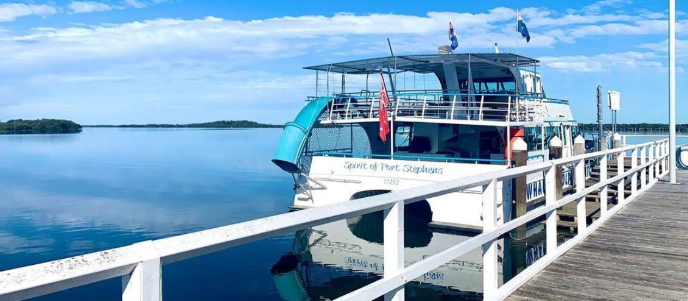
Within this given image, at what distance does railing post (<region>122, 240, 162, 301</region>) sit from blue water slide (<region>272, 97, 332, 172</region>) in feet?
55.0

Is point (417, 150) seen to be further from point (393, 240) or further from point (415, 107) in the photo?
point (393, 240)

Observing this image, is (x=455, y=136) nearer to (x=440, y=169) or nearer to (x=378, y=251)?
(x=440, y=169)

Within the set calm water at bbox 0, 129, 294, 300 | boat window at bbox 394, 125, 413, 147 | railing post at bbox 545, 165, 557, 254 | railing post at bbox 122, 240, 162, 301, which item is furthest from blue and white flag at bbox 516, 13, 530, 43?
railing post at bbox 122, 240, 162, 301

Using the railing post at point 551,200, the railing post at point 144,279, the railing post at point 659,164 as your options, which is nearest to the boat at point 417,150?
the railing post at point 659,164

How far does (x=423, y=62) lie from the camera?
19.6m

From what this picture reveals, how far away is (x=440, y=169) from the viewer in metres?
16.4

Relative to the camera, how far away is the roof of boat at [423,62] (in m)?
17.9

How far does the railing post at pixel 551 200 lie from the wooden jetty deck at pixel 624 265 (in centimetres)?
19

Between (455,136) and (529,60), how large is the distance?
3692 millimetres

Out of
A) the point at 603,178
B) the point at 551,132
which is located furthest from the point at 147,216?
the point at 603,178

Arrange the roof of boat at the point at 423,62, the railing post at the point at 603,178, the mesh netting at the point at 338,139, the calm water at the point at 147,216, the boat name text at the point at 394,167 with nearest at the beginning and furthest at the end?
the railing post at the point at 603,178 < the calm water at the point at 147,216 < the boat name text at the point at 394,167 < the roof of boat at the point at 423,62 < the mesh netting at the point at 338,139

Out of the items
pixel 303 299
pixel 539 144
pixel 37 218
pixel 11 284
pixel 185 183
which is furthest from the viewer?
pixel 185 183

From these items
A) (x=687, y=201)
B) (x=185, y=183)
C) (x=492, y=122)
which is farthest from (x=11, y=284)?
(x=185, y=183)

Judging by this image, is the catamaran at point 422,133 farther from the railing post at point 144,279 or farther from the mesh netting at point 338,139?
the railing post at point 144,279
